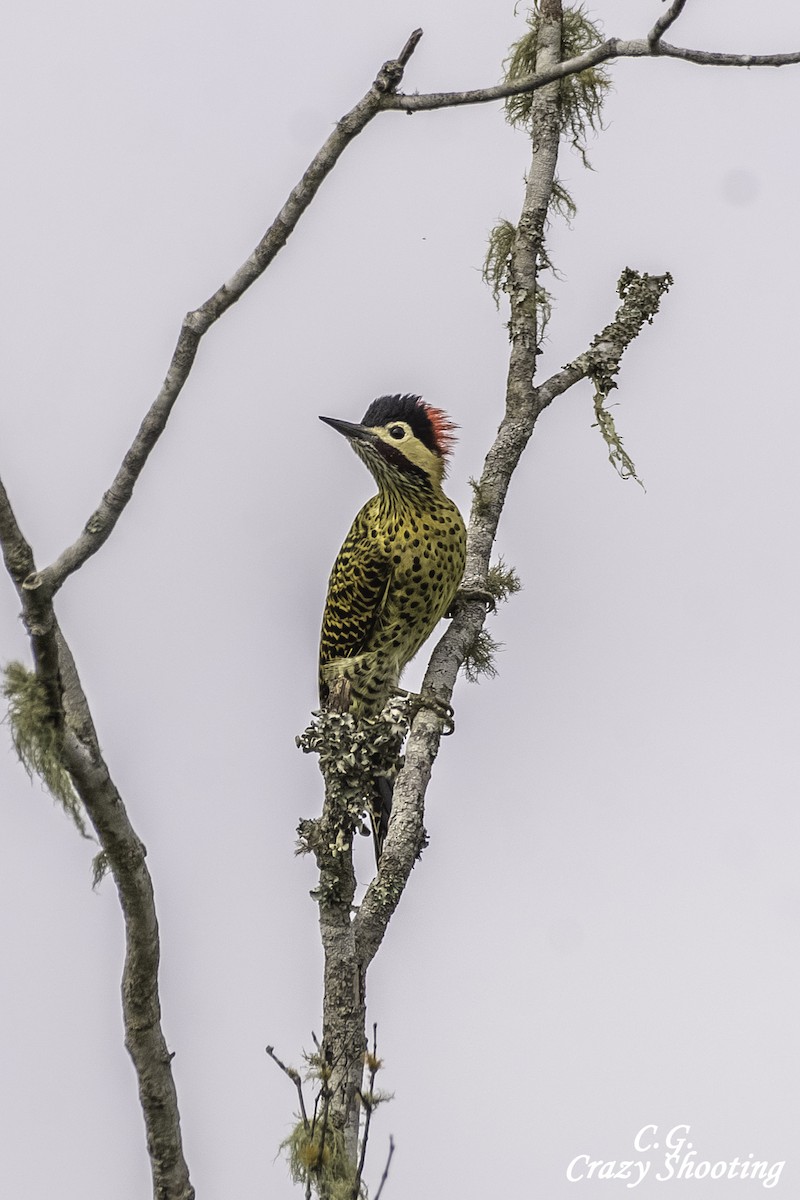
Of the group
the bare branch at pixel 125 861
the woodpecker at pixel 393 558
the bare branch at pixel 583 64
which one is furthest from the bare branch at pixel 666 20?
the woodpecker at pixel 393 558

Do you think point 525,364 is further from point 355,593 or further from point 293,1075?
point 293,1075


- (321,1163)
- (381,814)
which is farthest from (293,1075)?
(381,814)

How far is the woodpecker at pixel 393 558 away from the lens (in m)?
7.16

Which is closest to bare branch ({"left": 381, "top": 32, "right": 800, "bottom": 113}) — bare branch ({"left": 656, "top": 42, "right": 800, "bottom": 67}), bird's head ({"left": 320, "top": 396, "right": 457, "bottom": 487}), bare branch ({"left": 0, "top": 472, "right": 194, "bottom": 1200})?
bare branch ({"left": 656, "top": 42, "right": 800, "bottom": 67})

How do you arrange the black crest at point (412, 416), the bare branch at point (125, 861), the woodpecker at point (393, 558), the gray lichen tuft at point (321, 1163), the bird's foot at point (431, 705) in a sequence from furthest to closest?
the black crest at point (412, 416)
the woodpecker at point (393, 558)
the bird's foot at point (431, 705)
the gray lichen tuft at point (321, 1163)
the bare branch at point (125, 861)

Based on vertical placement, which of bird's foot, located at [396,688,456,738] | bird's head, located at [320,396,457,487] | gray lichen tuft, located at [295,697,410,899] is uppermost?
bird's head, located at [320,396,457,487]

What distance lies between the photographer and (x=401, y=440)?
24.0 ft

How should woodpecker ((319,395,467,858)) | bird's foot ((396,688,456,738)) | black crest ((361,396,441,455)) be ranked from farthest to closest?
Answer: black crest ((361,396,441,455)) < woodpecker ((319,395,467,858)) < bird's foot ((396,688,456,738))

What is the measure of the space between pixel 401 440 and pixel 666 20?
3.11 metres

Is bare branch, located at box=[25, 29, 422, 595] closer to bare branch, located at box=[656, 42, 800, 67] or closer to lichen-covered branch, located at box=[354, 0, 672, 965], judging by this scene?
bare branch, located at box=[656, 42, 800, 67]

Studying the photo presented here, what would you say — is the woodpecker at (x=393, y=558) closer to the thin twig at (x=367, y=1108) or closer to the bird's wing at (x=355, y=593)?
the bird's wing at (x=355, y=593)

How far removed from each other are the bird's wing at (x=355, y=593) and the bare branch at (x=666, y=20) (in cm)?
326

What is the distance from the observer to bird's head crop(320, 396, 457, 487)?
730 centimetres

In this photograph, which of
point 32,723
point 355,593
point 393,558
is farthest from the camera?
point 355,593
